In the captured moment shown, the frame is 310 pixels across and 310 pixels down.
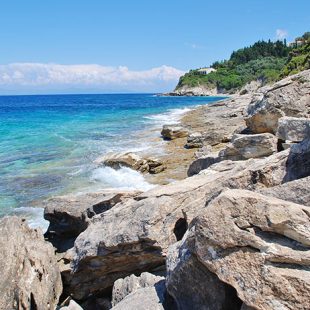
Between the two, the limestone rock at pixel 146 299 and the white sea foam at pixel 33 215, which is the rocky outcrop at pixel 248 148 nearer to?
the white sea foam at pixel 33 215

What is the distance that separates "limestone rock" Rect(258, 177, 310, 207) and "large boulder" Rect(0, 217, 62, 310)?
6.01 metres

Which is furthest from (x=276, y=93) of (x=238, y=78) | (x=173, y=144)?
(x=238, y=78)

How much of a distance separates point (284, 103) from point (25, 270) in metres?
12.1

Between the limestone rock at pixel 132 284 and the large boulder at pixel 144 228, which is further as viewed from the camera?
the large boulder at pixel 144 228

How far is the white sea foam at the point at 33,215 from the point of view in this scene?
1577 centimetres

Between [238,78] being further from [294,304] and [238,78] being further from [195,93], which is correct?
[294,304]

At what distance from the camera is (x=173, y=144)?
31719mm

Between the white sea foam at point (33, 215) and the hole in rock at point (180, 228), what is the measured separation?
7746 mm

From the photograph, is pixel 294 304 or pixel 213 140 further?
pixel 213 140

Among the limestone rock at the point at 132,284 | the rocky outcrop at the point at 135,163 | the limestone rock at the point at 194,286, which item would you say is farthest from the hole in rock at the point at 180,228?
the rocky outcrop at the point at 135,163

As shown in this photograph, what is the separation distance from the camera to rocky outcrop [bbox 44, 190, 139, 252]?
12.9 metres

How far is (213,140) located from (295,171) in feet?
64.8

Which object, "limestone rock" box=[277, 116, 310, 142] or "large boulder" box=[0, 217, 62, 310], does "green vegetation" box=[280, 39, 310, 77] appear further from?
"large boulder" box=[0, 217, 62, 310]

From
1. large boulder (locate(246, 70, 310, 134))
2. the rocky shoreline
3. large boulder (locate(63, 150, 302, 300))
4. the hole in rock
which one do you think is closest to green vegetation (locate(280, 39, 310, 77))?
large boulder (locate(246, 70, 310, 134))
